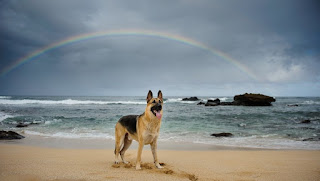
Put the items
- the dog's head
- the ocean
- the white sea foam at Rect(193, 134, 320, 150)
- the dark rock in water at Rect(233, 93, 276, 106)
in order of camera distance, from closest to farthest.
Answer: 1. the dog's head
2. the white sea foam at Rect(193, 134, 320, 150)
3. the ocean
4. the dark rock in water at Rect(233, 93, 276, 106)

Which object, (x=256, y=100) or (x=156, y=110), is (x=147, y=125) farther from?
(x=256, y=100)

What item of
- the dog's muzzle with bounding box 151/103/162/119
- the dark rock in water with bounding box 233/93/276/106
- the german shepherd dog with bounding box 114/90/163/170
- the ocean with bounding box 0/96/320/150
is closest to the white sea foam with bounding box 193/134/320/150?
the ocean with bounding box 0/96/320/150

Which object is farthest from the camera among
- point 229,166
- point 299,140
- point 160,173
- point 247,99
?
point 247,99

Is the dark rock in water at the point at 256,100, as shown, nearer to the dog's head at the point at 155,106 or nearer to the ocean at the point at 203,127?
the ocean at the point at 203,127

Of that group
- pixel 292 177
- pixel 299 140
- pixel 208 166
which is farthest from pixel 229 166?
pixel 299 140

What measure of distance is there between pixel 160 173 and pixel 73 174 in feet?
6.07

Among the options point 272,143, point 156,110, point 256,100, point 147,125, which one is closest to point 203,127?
point 272,143

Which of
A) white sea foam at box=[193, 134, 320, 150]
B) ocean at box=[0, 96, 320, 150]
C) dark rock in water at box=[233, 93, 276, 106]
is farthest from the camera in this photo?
dark rock in water at box=[233, 93, 276, 106]

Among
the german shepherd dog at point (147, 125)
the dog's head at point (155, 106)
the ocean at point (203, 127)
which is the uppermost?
the dog's head at point (155, 106)

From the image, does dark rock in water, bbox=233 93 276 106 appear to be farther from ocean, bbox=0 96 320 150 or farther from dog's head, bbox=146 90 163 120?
dog's head, bbox=146 90 163 120

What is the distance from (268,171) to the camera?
5.02 metres

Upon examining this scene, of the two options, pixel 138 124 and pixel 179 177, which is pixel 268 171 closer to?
pixel 179 177

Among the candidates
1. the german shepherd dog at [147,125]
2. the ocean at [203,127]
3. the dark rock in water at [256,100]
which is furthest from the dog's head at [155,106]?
the dark rock in water at [256,100]

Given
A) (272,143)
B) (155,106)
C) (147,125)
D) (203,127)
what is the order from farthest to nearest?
1. (203,127)
2. (272,143)
3. (147,125)
4. (155,106)
